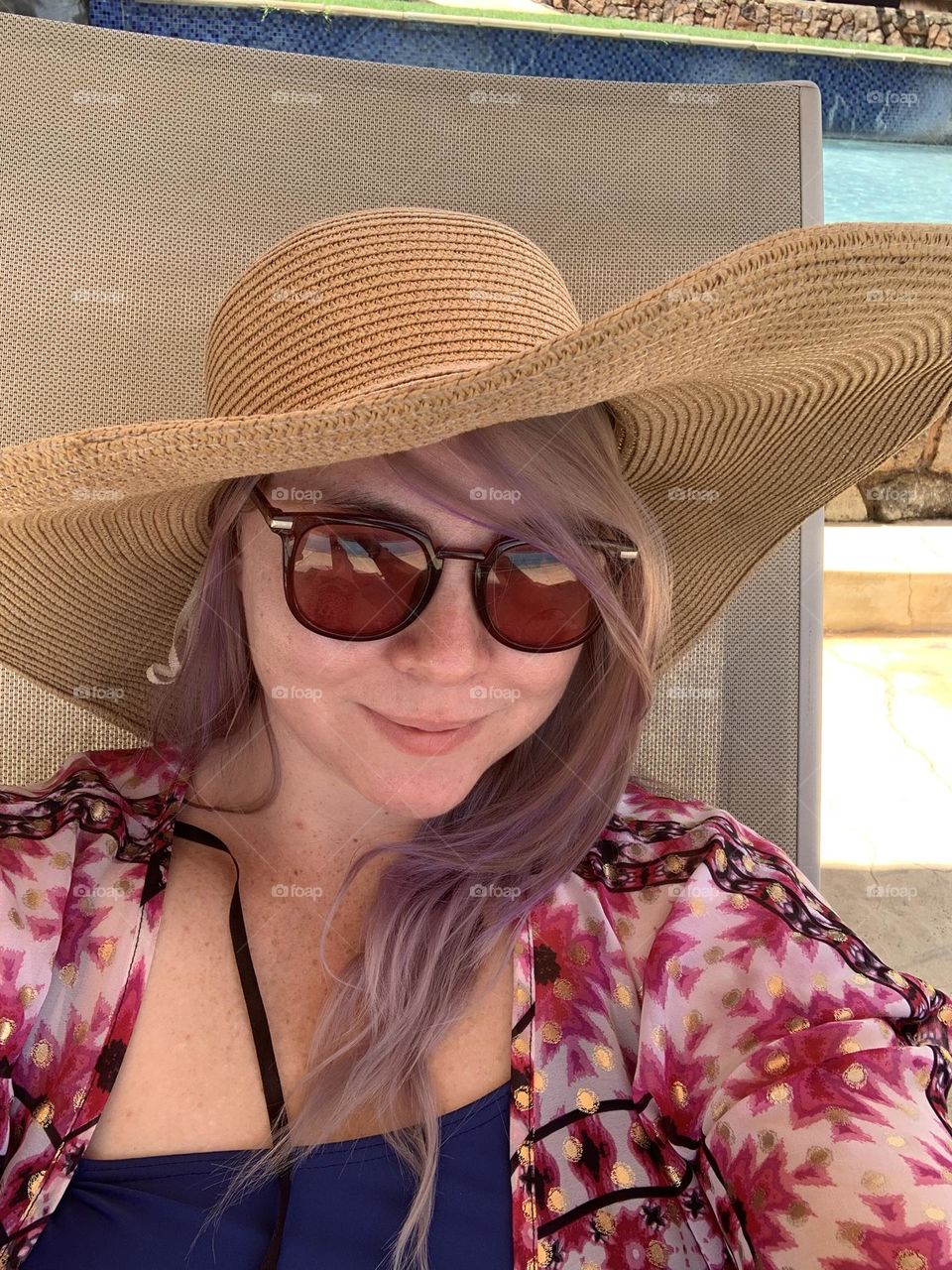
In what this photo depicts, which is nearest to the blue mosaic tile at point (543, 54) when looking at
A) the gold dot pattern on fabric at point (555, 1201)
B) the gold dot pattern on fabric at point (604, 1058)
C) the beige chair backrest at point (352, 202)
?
the beige chair backrest at point (352, 202)

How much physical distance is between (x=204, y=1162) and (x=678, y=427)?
2.54 ft

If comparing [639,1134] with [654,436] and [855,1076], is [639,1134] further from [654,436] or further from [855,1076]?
[654,436]

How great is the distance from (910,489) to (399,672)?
4.90 m

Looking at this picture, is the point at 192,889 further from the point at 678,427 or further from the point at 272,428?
the point at 678,427

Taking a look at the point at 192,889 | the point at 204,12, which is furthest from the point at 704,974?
the point at 204,12

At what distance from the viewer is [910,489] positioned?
16.8 ft

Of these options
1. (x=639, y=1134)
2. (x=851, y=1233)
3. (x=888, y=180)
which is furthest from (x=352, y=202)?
(x=888, y=180)

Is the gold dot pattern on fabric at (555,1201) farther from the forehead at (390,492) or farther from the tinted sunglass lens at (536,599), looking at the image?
the forehead at (390,492)

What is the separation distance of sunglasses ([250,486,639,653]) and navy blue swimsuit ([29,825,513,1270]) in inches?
16.4

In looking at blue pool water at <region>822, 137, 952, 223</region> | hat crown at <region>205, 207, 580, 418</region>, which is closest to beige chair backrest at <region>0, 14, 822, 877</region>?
hat crown at <region>205, 207, 580, 418</region>

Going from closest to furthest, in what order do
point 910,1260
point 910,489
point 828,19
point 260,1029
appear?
point 910,1260 < point 260,1029 < point 910,489 < point 828,19

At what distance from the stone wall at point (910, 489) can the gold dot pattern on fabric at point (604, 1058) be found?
180 inches

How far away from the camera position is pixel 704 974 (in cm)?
87

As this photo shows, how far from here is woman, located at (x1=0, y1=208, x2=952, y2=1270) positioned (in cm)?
75
